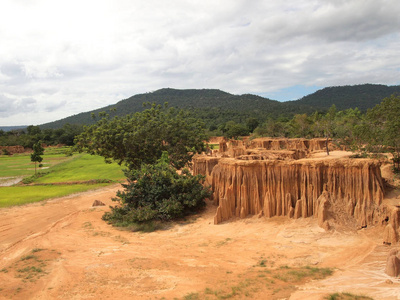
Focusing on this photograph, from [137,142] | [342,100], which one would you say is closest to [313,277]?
[137,142]

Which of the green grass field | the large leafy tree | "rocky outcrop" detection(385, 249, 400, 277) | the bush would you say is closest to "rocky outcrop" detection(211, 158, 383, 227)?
the bush

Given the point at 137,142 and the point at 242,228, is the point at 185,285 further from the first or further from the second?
the point at 137,142

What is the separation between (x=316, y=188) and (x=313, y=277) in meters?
5.59

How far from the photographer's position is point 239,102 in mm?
140375

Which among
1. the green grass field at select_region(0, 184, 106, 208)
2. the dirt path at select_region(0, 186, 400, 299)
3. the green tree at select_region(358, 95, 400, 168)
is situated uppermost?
the green tree at select_region(358, 95, 400, 168)

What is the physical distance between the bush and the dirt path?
93 cm

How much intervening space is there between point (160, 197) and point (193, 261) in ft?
22.9

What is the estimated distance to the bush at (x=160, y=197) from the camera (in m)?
17.0

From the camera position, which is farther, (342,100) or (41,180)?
(342,100)

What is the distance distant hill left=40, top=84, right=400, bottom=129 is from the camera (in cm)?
11666

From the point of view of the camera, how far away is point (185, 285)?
9.62m

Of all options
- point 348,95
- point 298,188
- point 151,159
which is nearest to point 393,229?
point 298,188

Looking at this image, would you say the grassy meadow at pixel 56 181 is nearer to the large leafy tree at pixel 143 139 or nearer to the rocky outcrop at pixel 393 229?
the large leafy tree at pixel 143 139

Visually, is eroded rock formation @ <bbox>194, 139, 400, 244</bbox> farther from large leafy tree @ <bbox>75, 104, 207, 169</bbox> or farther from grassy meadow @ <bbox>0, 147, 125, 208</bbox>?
grassy meadow @ <bbox>0, 147, 125, 208</bbox>
